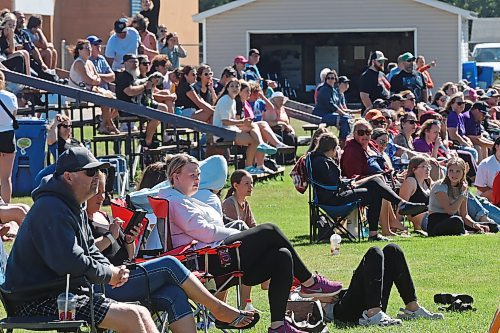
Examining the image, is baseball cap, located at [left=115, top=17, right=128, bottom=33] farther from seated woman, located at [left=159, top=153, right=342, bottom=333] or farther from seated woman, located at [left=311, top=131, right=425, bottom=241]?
seated woman, located at [left=159, top=153, right=342, bottom=333]

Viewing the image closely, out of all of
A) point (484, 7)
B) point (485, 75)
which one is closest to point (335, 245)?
point (485, 75)

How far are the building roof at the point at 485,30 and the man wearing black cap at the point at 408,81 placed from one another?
40.4 m

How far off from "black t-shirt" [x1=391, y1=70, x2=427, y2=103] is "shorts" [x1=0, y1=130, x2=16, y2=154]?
11.5m

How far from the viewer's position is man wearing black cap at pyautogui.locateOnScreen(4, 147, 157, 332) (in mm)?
6285

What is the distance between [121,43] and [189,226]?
13.5 meters

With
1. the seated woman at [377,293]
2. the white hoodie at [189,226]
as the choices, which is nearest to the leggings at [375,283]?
the seated woman at [377,293]

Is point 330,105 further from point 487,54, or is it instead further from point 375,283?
point 487,54

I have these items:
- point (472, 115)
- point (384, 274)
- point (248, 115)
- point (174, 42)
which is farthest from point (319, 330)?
point (174, 42)

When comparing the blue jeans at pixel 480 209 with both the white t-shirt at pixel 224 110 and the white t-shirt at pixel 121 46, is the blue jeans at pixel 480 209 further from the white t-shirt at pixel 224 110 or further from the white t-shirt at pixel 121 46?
the white t-shirt at pixel 121 46

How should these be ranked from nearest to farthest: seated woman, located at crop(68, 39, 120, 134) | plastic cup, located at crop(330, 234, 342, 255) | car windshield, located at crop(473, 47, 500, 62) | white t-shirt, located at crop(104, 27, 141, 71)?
plastic cup, located at crop(330, 234, 342, 255), seated woman, located at crop(68, 39, 120, 134), white t-shirt, located at crop(104, 27, 141, 71), car windshield, located at crop(473, 47, 500, 62)

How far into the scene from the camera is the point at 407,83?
2361 cm

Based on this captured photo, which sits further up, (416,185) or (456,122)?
(456,122)

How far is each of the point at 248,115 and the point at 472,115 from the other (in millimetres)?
4600

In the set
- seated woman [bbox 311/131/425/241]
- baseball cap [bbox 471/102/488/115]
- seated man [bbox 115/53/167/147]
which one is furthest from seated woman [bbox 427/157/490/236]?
baseball cap [bbox 471/102/488/115]
